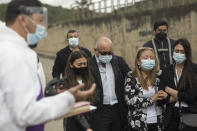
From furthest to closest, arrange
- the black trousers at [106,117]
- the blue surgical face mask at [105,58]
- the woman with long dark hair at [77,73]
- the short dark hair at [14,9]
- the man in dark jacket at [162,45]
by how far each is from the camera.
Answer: the man in dark jacket at [162,45], the blue surgical face mask at [105,58], the black trousers at [106,117], the woman with long dark hair at [77,73], the short dark hair at [14,9]

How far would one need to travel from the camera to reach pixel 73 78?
161 inches

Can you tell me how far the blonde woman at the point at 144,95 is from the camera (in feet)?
13.9

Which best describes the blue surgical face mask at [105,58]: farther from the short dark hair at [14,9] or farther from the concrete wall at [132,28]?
the concrete wall at [132,28]

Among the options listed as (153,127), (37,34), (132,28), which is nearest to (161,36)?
(153,127)

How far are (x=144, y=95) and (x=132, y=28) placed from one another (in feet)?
36.5

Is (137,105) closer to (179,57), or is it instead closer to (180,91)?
(180,91)

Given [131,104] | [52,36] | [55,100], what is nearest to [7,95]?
[55,100]

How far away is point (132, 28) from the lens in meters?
15.2

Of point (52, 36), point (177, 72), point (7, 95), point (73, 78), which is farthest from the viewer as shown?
point (52, 36)

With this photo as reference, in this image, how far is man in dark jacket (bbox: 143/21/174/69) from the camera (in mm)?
5328

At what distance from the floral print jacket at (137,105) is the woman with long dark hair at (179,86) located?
139mm

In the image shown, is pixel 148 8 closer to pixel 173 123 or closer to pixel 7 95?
pixel 173 123

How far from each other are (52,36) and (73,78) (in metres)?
16.9

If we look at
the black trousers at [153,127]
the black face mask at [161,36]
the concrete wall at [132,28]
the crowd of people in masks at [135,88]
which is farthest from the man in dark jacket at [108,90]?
the concrete wall at [132,28]
